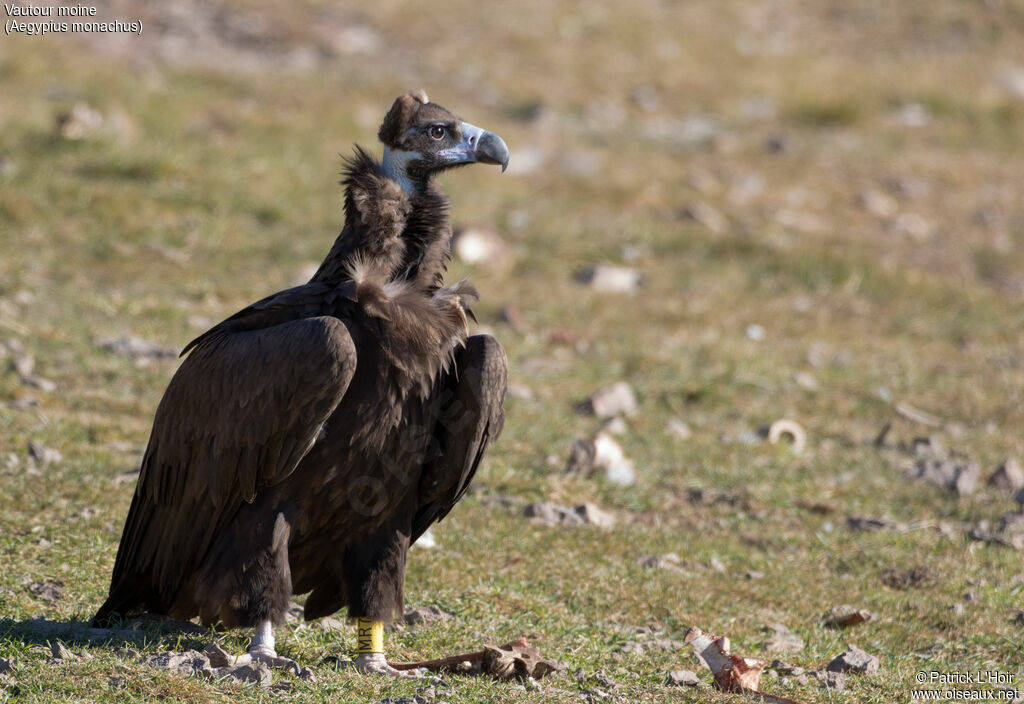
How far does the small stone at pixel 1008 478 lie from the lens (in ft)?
28.3

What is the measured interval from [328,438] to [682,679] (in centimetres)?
175

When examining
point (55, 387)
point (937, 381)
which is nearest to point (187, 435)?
Result: point (55, 387)

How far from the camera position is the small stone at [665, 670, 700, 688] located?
18.1 feet

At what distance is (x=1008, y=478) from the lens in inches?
341

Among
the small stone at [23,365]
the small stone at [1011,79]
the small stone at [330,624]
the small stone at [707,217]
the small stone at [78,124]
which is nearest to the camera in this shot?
the small stone at [330,624]

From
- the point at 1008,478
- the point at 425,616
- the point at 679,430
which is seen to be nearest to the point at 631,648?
the point at 425,616

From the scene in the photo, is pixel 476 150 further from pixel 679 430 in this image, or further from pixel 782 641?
pixel 679 430

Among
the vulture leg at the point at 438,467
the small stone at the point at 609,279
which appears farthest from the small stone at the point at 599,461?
the small stone at the point at 609,279

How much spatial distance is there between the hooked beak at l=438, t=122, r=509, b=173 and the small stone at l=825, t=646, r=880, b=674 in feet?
8.52

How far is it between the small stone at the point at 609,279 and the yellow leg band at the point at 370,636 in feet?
22.3

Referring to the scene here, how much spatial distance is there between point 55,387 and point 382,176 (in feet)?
12.7

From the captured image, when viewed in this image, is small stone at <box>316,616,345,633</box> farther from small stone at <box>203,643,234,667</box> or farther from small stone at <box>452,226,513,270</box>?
small stone at <box>452,226,513,270</box>

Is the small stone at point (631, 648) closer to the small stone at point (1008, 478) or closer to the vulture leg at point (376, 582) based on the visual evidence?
the vulture leg at point (376, 582)

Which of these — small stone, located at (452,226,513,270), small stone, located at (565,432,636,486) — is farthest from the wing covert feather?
small stone, located at (452,226,513,270)
